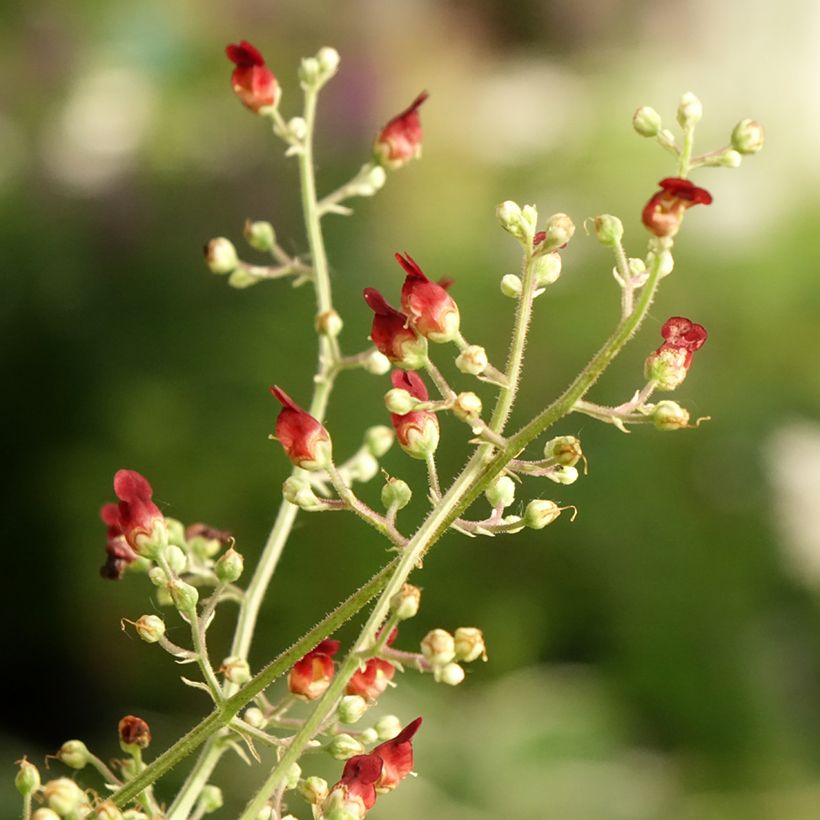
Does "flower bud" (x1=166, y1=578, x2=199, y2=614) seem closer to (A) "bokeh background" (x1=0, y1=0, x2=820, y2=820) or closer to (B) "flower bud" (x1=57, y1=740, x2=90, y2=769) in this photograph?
(B) "flower bud" (x1=57, y1=740, x2=90, y2=769)

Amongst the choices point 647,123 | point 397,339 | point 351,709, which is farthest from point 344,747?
point 647,123

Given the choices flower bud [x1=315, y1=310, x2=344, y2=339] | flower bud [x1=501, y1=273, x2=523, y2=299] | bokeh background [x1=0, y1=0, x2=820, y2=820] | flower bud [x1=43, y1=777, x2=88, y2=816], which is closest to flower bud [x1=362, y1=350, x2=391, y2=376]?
flower bud [x1=315, y1=310, x2=344, y2=339]

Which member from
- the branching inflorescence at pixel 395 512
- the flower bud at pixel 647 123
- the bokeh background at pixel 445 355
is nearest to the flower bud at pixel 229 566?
the branching inflorescence at pixel 395 512

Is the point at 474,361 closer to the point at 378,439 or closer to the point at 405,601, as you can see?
Answer: the point at 405,601

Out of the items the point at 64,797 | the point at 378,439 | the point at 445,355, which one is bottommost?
the point at 64,797

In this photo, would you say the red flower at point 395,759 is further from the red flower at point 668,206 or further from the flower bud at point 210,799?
the red flower at point 668,206

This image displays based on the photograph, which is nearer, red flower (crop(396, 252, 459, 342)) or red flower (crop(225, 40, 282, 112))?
red flower (crop(396, 252, 459, 342))
